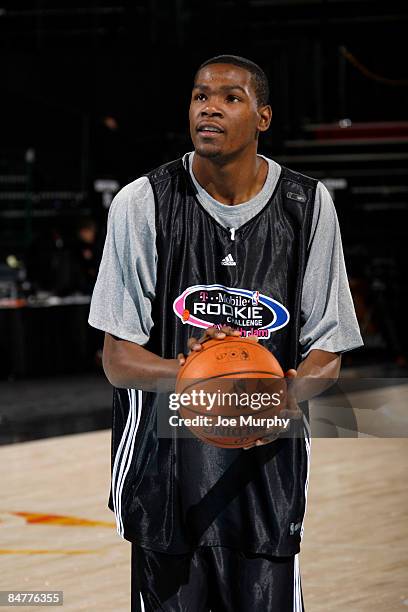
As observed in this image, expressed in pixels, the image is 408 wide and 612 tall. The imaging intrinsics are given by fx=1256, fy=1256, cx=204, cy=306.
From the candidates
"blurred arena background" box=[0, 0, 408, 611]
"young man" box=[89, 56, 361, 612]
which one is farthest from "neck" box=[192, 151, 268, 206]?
"blurred arena background" box=[0, 0, 408, 611]

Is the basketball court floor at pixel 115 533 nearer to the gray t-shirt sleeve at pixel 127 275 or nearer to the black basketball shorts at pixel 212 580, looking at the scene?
the black basketball shorts at pixel 212 580

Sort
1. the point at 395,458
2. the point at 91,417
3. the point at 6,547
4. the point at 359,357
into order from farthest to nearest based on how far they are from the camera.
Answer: the point at 359,357, the point at 91,417, the point at 395,458, the point at 6,547

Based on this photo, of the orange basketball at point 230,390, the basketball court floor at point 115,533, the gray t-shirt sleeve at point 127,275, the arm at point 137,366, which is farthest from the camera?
the basketball court floor at point 115,533

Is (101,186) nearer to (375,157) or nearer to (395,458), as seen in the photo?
(375,157)

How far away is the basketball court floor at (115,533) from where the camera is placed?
14.4ft

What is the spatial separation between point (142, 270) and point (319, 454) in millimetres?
5446

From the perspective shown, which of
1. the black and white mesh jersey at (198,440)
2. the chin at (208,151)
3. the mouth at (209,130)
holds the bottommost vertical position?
the black and white mesh jersey at (198,440)

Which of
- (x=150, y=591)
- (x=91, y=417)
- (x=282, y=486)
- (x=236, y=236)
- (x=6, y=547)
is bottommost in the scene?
(x=91, y=417)

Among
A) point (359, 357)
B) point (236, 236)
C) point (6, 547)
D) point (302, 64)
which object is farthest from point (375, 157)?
point (236, 236)

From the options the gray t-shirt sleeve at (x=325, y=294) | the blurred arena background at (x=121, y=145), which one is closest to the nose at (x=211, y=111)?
the gray t-shirt sleeve at (x=325, y=294)

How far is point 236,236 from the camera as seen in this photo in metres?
2.42

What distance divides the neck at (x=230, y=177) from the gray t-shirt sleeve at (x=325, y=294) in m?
0.14

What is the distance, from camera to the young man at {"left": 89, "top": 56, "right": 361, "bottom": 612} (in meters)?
2.37

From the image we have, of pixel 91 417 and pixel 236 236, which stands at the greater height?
pixel 236 236
